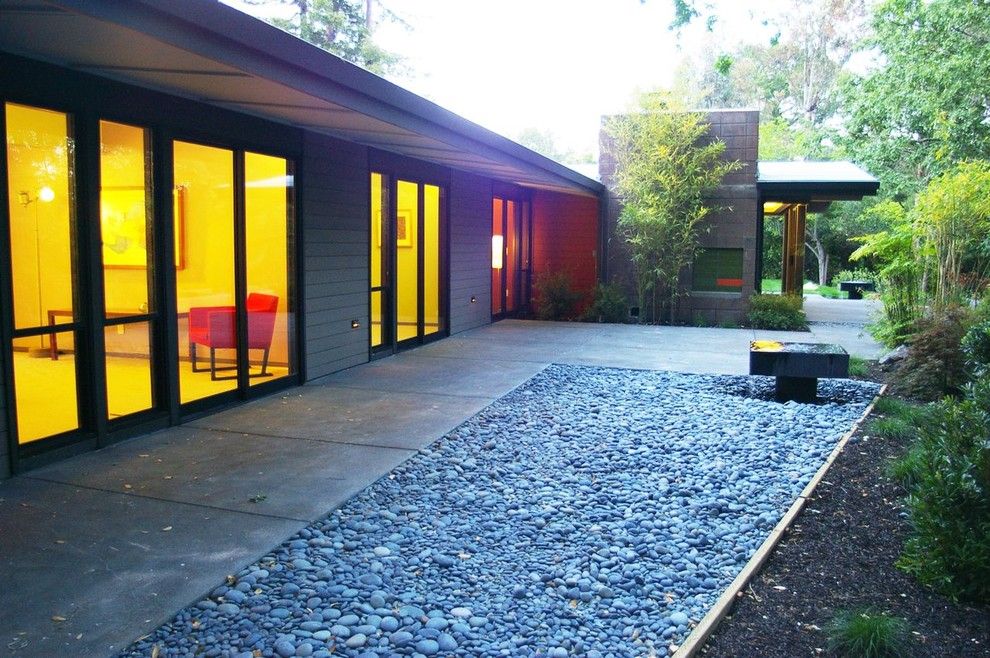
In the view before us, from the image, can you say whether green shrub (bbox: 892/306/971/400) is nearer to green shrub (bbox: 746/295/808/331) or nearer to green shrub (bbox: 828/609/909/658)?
green shrub (bbox: 828/609/909/658)

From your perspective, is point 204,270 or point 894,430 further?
point 204,270

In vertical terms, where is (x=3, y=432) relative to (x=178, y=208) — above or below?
below

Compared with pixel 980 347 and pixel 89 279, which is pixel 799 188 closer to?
pixel 980 347

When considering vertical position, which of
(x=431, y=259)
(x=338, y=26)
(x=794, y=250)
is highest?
(x=338, y=26)

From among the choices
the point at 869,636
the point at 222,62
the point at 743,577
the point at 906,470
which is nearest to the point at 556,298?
the point at 906,470

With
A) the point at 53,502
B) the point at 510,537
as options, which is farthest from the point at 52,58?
the point at 510,537

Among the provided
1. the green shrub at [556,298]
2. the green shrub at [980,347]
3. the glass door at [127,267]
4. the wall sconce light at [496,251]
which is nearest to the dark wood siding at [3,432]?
the glass door at [127,267]

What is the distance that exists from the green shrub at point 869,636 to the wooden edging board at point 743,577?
1.30ft

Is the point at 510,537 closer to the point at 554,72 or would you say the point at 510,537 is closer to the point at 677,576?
the point at 677,576

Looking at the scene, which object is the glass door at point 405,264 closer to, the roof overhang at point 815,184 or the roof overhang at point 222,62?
the roof overhang at point 222,62

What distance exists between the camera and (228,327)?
21.2 feet

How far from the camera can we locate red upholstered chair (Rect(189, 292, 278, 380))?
241 inches

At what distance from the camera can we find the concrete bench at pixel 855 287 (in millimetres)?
21453

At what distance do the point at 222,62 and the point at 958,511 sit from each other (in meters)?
3.89
